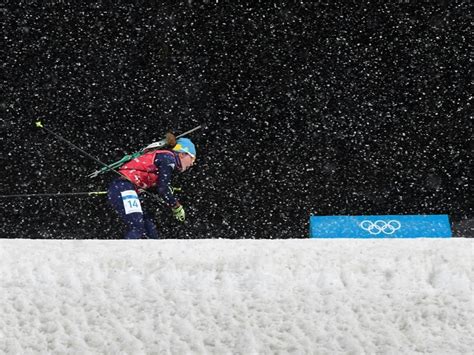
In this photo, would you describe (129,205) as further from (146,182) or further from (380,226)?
(380,226)

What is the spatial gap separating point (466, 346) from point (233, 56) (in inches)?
241

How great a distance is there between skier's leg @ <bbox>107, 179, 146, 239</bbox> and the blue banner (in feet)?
4.45

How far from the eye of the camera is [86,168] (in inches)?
253

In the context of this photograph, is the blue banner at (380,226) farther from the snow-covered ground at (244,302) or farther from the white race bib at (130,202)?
the snow-covered ground at (244,302)

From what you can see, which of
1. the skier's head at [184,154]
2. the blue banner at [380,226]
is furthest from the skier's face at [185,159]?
the blue banner at [380,226]

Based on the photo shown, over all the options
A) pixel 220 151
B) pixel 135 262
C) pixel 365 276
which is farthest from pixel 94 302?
pixel 220 151

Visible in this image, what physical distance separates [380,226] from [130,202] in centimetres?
212

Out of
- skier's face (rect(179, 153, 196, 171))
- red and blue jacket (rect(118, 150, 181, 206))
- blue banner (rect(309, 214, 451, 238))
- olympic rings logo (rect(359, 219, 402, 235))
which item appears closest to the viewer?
red and blue jacket (rect(118, 150, 181, 206))

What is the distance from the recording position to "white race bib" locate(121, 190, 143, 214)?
3.60 m

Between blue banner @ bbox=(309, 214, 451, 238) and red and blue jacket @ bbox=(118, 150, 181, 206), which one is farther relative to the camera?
blue banner @ bbox=(309, 214, 451, 238)

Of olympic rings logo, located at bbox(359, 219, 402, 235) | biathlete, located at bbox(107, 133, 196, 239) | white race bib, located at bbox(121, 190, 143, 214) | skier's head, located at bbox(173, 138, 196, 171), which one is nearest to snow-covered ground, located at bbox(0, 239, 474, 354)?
biathlete, located at bbox(107, 133, 196, 239)

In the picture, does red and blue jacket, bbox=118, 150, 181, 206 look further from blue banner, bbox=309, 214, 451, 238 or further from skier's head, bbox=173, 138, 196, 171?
blue banner, bbox=309, 214, 451, 238

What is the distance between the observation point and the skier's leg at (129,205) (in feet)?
11.7

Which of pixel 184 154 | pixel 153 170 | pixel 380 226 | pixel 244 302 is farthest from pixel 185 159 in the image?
pixel 244 302
